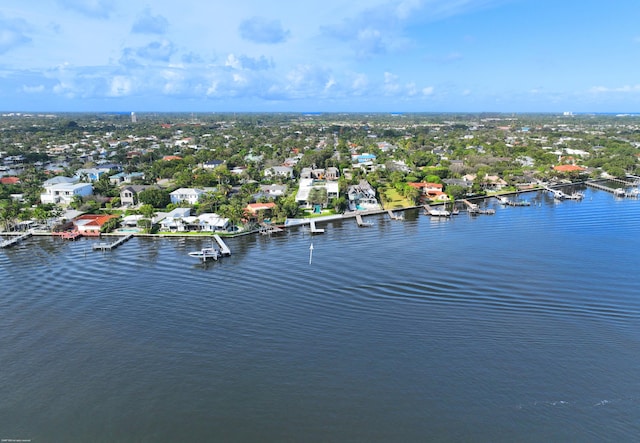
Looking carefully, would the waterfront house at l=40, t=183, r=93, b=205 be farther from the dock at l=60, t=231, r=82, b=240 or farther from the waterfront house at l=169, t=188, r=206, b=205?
the dock at l=60, t=231, r=82, b=240

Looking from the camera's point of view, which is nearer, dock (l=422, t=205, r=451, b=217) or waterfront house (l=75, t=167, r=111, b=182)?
dock (l=422, t=205, r=451, b=217)

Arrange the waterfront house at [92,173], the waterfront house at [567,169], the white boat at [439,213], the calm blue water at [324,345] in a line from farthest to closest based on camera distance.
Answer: the waterfront house at [567,169] < the waterfront house at [92,173] < the white boat at [439,213] < the calm blue water at [324,345]

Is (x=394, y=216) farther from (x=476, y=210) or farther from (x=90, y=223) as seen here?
(x=90, y=223)

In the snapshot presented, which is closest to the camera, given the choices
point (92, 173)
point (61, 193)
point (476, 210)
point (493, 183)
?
point (476, 210)

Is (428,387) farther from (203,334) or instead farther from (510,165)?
(510,165)

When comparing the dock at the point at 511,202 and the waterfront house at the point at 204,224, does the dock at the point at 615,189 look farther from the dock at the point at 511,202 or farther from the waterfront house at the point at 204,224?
the waterfront house at the point at 204,224

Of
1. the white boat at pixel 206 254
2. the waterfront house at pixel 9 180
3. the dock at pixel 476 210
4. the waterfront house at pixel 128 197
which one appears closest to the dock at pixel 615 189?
the dock at pixel 476 210

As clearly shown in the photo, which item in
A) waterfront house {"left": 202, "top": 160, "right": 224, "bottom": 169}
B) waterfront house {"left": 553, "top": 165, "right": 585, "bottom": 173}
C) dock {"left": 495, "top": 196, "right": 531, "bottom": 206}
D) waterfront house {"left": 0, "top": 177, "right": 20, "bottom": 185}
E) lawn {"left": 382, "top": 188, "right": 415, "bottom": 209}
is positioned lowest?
dock {"left": 495, "top": 196, "right": 531, "bottom": 206}

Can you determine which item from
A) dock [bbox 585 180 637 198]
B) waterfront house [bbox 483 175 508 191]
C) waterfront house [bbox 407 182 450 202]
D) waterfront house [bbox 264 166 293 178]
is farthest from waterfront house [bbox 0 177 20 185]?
dock [bbox 585 180 637 198]

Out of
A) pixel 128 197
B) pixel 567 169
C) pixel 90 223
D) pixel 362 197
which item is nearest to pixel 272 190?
pixel 362 197
